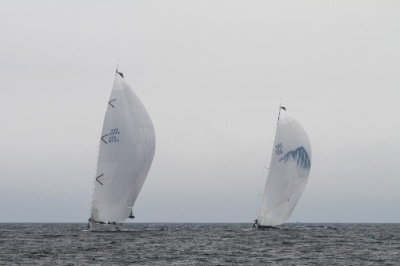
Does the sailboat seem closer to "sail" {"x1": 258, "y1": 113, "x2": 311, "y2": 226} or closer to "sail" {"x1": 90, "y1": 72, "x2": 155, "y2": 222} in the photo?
"sail" {"x1": 258, "y1": 113, "x2": 311, "y2": 226}

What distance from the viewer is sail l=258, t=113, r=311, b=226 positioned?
9475 centimetres

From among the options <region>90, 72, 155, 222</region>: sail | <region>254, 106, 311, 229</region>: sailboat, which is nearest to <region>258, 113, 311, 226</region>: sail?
<region>254, 106, 311, 229</region>: sailboat

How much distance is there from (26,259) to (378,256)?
2787 centimetres

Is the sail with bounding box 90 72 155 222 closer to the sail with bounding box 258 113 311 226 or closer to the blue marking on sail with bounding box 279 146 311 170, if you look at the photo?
the sail with bounding box 258 113 311 226

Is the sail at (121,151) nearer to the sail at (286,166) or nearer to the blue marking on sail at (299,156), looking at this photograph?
the sail at (286,166)

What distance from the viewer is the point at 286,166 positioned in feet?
311

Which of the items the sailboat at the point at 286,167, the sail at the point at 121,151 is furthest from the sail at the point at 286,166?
the sail at the point at 121,151

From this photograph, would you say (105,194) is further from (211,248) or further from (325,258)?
(325,258)

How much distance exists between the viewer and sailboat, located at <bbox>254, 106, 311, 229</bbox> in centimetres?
9481

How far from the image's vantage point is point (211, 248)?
72500 millimetres

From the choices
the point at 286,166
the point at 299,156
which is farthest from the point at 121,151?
the point at 299,156

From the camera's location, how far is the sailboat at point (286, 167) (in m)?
94.8

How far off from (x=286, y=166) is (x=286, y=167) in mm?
118

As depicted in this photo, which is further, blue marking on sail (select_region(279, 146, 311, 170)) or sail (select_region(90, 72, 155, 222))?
blue marking on sail (select_region(279, 146, 311, 170))
